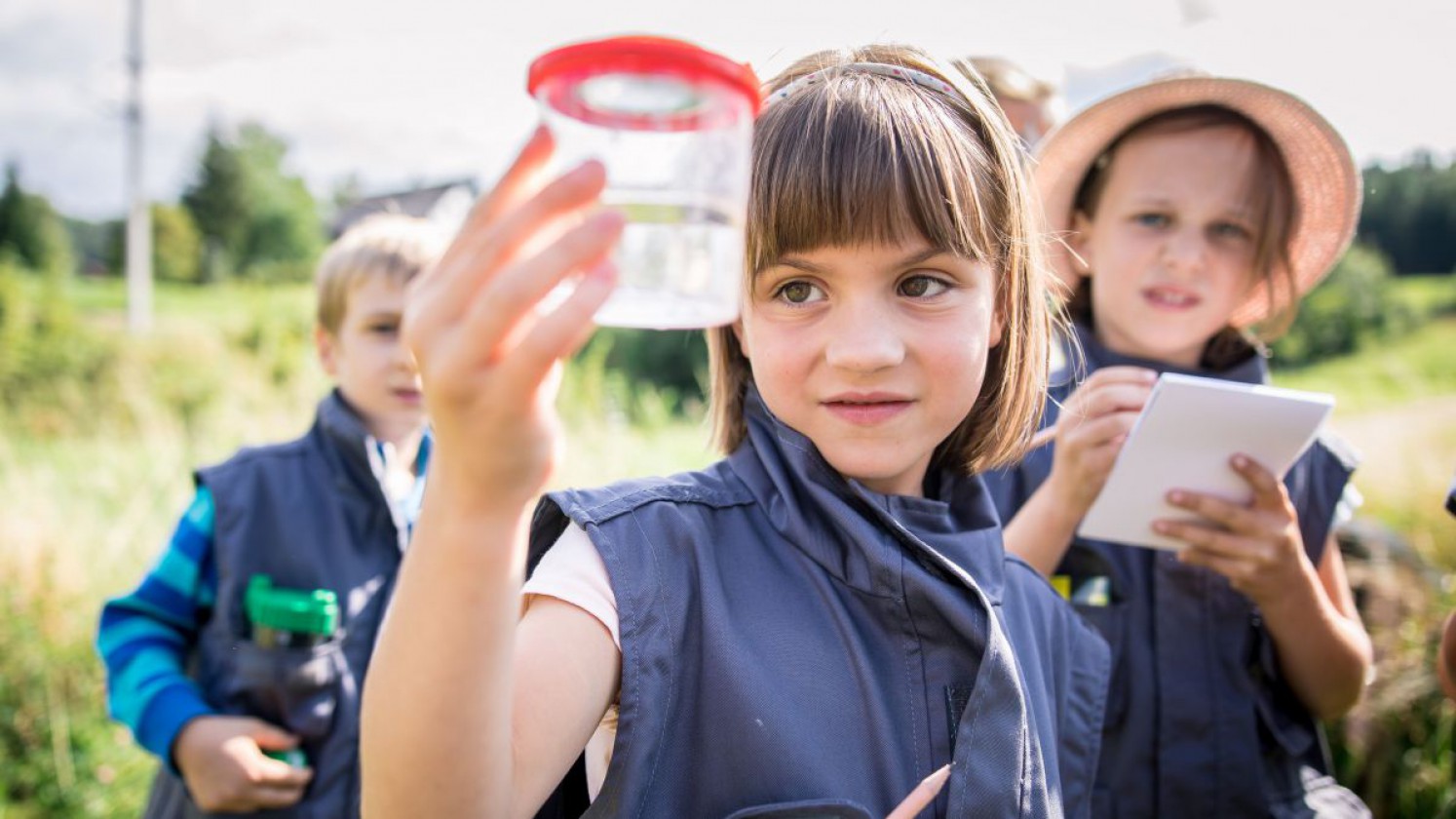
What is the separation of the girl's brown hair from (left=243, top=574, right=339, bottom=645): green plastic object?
2246 millimetres

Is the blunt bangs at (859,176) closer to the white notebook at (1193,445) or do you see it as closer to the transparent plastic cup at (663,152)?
the transparent plastic cup at (663,152)

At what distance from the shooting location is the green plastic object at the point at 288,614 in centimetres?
240

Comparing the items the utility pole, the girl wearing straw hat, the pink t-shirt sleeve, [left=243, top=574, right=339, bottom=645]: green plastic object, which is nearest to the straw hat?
the girl wearing straw hat

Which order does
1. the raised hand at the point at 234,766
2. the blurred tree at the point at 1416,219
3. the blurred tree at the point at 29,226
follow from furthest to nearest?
the blurred tree at the point at 29,226, the blurred tree at the point at 1416,219, the raised hand at the point at 234,766

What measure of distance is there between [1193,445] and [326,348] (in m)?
2.55

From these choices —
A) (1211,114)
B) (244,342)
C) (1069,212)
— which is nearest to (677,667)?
(1069,212)

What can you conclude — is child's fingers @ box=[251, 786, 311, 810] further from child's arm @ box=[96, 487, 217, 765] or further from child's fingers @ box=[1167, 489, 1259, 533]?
child's fingers @ box=[1167, 489, 1259, 533]

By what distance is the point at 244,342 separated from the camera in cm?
2005

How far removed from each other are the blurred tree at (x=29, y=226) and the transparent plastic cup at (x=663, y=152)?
1461 inches

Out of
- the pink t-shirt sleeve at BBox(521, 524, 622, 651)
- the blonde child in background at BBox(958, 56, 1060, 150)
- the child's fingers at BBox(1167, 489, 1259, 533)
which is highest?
the blonde child in background at BBox(958, 56, 1060, 150)

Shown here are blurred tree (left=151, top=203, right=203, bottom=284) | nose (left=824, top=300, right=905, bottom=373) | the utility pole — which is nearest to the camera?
nose (left=824, top=300, right=905, bottom=373)

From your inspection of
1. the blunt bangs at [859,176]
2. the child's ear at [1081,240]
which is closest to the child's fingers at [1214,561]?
the child's ear at [1081,240]

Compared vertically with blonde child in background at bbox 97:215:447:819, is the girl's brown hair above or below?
above

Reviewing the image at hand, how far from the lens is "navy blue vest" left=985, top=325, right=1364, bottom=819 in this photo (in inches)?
83.6
